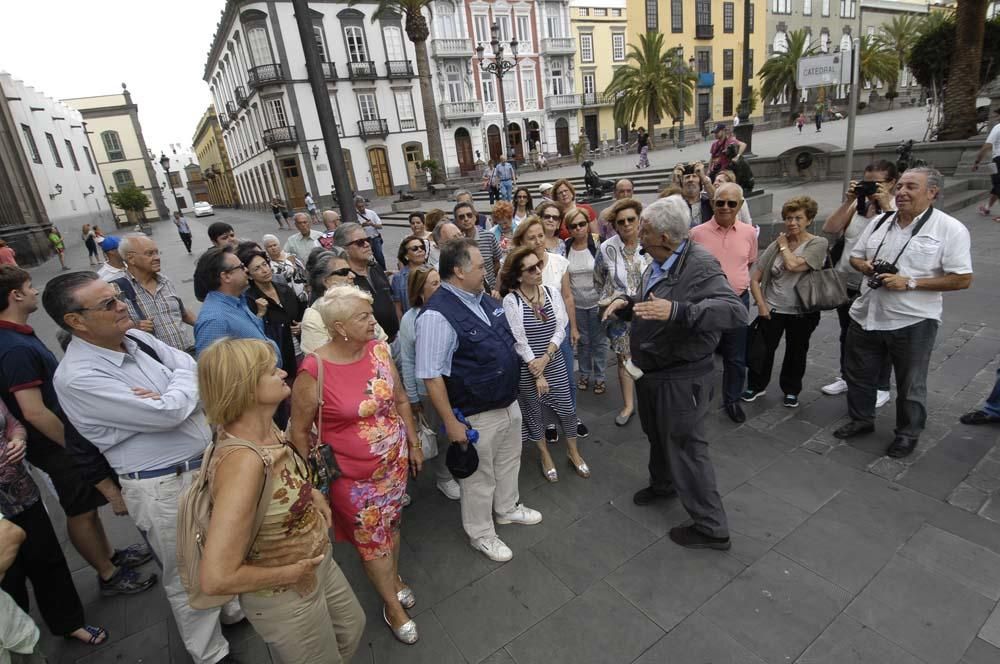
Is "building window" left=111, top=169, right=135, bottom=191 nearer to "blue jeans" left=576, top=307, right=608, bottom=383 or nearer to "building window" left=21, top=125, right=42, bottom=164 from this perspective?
"building window" left=21, top=125, right=42, bottom=164

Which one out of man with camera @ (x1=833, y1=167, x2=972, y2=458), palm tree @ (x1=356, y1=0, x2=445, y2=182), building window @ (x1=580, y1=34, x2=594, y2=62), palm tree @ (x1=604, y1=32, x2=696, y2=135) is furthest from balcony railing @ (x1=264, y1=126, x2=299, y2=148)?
man with camera @ (x1=833, y1=167, x2=972, y2=458)

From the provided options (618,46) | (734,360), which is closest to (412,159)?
(618,46)

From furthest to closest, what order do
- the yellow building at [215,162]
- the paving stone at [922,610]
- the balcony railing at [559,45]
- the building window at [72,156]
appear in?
the yellow building at [215,162], the balcony railing at [559,45], the building window at [72,156], the paving stone at [922,610]

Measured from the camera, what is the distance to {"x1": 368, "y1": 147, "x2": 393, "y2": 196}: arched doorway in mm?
32312

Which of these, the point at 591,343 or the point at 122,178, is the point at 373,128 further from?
the point at 591,343

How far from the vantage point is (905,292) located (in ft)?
10.5

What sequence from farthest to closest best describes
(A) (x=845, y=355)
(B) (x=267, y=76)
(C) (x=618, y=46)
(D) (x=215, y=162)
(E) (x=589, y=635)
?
(D) (x=215, y=162) → (C) (x=618, y=46) → (B) (x=267, y=76) → (A) (x=845, y=355) → (E) (x=589, y=635)

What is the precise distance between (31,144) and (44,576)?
29.2 m

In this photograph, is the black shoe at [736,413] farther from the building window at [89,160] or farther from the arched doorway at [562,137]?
the building window at [89,160]

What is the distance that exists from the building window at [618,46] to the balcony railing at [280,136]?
25.9 m

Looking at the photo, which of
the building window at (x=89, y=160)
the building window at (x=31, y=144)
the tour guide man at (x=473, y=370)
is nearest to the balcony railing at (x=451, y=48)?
the building window at (x=31, y=144)

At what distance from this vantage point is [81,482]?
262 cm

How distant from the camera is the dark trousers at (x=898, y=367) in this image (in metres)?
3.23

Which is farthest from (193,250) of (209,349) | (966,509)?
(966,509)
